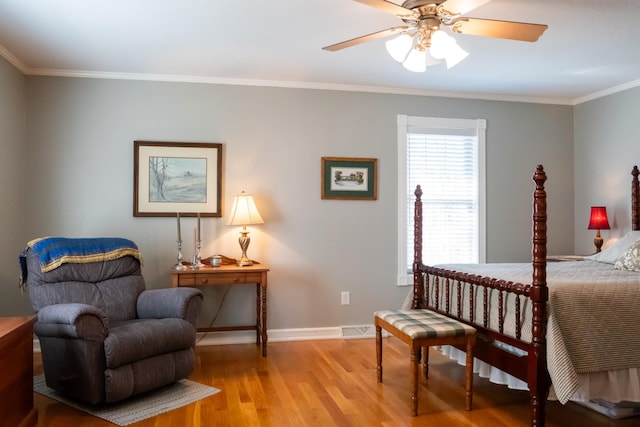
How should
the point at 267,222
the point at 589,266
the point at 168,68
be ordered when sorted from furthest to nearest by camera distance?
the point at 267,222
the point at 168,68
the point at 589,266

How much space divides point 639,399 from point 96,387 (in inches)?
112

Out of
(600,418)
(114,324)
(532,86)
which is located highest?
(532,86)

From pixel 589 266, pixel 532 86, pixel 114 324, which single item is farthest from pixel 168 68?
pixel 589 266

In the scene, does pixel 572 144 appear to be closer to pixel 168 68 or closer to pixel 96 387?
pixel 168 68

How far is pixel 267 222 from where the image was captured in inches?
174

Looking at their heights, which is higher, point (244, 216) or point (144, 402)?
point (244, 216)

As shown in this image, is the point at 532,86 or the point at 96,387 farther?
the point at 532,86

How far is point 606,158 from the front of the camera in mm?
4734

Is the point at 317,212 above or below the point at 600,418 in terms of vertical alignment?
above

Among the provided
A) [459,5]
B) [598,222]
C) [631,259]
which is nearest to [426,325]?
[631,259]

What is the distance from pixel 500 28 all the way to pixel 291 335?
3.05m

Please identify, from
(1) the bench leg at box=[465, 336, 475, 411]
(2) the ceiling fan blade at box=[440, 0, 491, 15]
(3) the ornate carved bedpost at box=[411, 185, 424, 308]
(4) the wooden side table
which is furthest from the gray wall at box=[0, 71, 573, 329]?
(2) the ceiling fan blade at box=[440, 0, 491, 15]

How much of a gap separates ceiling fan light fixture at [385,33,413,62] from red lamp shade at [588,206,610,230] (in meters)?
2.91

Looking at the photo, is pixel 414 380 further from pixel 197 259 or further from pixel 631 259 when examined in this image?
pixel 197 259
